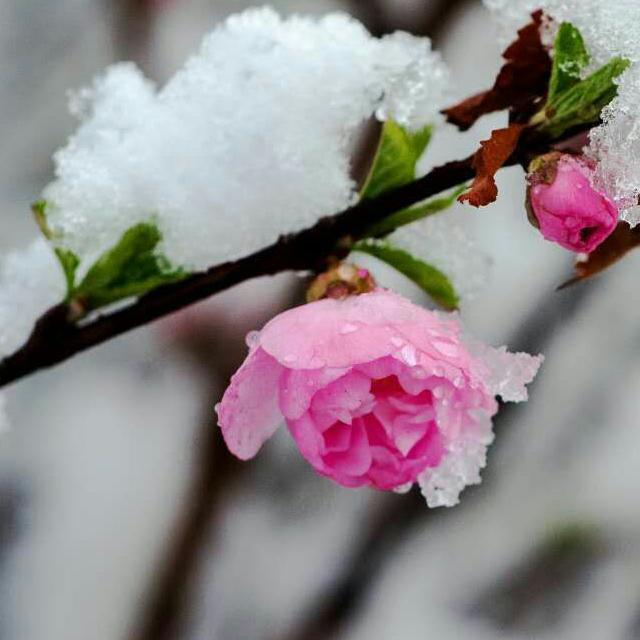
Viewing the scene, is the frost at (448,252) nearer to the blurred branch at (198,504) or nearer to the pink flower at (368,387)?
the pink flower at (368,387)

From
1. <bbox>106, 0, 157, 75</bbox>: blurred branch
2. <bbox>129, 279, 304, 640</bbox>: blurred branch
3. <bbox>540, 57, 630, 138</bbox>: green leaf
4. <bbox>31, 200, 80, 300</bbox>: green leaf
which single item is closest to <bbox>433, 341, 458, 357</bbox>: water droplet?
<bbox>540, 57, 630, 138</bbox>: green leaf

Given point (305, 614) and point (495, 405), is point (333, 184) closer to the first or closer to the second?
point (495, 405)

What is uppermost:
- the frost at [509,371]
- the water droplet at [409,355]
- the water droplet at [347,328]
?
the water droplet at [347,328]

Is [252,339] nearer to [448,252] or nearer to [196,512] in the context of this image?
[448,252]

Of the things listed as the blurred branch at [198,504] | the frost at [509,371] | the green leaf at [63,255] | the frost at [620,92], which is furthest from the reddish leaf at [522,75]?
the blurred branch at [198,504]

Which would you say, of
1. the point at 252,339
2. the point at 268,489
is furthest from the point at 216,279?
the point at 268,489

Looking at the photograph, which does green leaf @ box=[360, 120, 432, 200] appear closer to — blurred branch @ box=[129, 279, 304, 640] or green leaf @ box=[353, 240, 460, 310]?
green leaf @ box=[353, 240, 460, 310]
